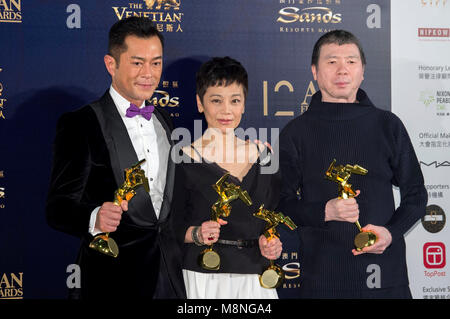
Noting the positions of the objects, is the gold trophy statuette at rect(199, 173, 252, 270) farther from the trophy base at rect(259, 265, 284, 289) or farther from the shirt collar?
the shirt collar

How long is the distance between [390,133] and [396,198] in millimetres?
689

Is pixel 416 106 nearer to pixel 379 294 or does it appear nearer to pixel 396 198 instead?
pixel 396 198

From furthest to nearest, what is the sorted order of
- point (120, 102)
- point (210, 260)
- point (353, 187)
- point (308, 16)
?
point (308, 16), point (353, 187), point (120, 102), point (210, 260)

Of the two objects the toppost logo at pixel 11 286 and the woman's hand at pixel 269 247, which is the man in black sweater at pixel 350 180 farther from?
the toppost logo at pixel 11 286

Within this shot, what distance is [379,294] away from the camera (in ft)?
11.0

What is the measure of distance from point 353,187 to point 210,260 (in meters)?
0.91

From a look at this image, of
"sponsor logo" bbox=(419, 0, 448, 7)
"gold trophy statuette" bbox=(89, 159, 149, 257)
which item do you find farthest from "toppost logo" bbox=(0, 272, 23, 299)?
"sponsor logo" bbox=(419, 0, 448, 7)

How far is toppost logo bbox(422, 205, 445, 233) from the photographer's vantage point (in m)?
4.03

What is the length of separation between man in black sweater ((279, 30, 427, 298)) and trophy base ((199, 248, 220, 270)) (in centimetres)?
53

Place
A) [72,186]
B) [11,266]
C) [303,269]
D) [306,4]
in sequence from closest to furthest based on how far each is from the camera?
[72,186]
[303,269]
[11,266]
[306,4]

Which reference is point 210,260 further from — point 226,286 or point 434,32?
point 434,32

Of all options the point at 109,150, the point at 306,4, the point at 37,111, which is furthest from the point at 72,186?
the point at 306,4

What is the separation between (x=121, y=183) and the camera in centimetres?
320

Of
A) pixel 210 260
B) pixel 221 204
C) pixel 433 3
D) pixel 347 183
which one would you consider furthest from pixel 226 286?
pixel 433 3
